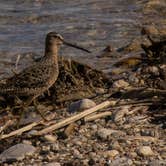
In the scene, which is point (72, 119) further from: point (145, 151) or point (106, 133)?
point (145, 151)

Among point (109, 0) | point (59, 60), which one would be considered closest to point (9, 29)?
point (109, 0)

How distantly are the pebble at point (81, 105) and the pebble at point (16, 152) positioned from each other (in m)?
1.17

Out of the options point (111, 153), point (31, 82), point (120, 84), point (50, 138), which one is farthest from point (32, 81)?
point (111, 153)

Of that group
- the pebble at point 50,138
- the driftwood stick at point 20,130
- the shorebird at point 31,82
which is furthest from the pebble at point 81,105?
the pebble at point 50,138

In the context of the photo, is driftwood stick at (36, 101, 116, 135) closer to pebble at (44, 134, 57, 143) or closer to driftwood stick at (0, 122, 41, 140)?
pebble at (44, 134, 57, 143)

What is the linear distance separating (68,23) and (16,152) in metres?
7.17

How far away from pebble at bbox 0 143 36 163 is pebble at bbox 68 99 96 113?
1.17 metres

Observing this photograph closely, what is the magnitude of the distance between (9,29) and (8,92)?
5607 mm

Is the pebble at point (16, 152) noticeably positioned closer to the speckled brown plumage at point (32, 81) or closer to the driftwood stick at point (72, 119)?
the driftwood stick at point (72, 119)

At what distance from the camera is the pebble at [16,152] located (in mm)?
6625

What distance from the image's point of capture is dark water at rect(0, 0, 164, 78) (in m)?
Answer: 12.1

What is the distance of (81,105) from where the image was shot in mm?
7879

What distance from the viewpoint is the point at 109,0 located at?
15.8 metres

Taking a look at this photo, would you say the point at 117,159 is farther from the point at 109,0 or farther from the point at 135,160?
the point at 109,0
